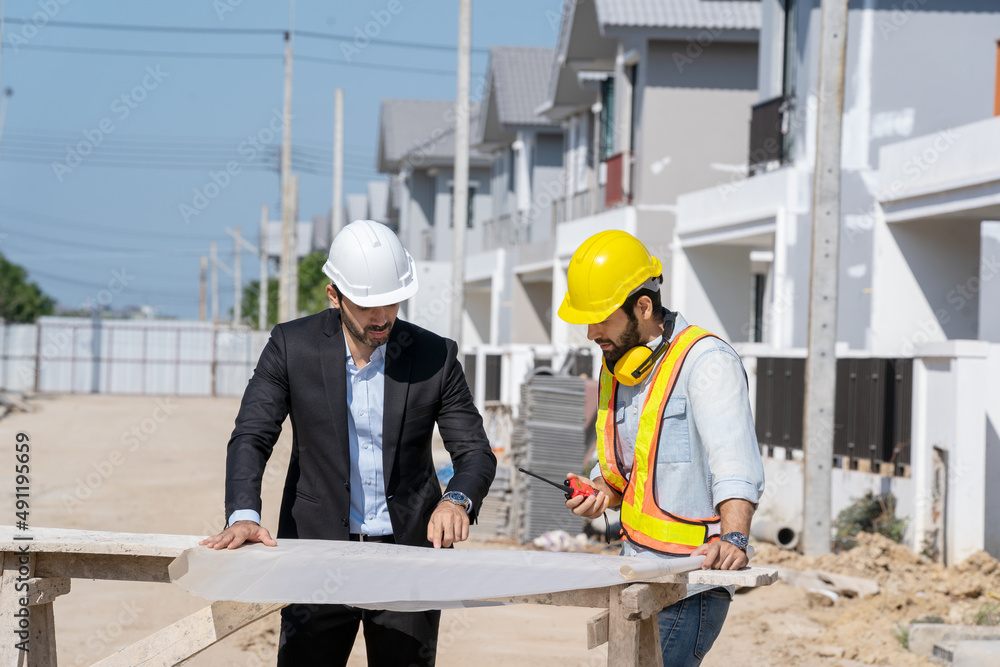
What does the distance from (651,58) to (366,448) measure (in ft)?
56.1

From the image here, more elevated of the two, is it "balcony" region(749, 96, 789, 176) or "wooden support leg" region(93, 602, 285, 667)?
"balcony" region(749, 96, 789, 176)

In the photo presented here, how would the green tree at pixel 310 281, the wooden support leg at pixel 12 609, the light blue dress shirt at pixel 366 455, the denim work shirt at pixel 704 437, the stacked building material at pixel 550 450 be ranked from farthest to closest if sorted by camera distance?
the green tree at pixel 310 281 → the stacked building material at pixel 550 450 → the light blue dress shirt at pixel 366 455 → the wooden support leg at pixel 12 609 → the denim work shirt at pixel 704 437

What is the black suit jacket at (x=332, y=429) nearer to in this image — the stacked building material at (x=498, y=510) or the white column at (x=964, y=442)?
the white column at (x=964, y=442)

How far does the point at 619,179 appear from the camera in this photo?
68.5 feet

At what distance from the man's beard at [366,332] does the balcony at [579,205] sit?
61.5 ft

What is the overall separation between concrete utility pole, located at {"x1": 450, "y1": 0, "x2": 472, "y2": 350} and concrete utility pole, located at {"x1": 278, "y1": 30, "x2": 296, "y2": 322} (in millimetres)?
11533

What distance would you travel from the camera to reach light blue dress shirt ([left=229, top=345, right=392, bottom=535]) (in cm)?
411

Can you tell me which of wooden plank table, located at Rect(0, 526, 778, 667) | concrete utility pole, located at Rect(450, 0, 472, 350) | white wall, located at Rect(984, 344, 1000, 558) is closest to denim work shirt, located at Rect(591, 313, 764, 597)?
wooden plank table, located at Rect(0, 526, 778, 667)

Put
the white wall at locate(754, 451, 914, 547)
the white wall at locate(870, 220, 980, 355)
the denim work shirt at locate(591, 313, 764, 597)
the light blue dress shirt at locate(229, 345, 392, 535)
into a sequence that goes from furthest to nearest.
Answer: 1. the white wall at locate(870, 220, 980, 355)
2. the white wall at locate(754, 451, 914, 547)
3. the light blue dress shirt at locate(229, 345, 392, 535)
4. the denim work shirt at locate(591, 313, 764, 597)

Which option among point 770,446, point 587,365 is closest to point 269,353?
point 770,446

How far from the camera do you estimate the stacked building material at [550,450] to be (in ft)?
38.3

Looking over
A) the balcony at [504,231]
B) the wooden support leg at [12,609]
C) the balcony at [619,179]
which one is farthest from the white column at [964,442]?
the balcony at [504,231]

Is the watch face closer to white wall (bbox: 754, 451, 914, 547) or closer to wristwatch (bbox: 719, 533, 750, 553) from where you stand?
wristwatch (bbox: 719, 533, 750, 553)

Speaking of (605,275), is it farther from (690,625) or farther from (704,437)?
(690,625)
